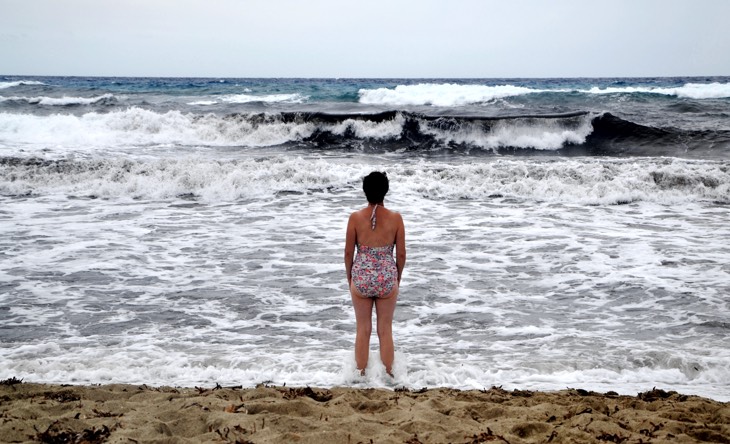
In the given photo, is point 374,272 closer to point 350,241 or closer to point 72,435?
point 350,241

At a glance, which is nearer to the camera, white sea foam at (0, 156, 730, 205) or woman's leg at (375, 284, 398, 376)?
woman's leg at (375, 284, 398, 376)

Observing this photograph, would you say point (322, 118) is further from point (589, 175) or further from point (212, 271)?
point (212, 271)

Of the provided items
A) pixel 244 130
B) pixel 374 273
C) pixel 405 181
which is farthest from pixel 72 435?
pixel 244 130

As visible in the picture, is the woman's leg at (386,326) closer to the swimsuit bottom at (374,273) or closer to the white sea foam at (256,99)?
the swimsuit bottom at (374,273)

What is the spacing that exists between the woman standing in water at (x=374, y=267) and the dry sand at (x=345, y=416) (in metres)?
0.59

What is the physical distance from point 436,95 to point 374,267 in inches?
1385

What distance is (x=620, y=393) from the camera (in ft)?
15.3

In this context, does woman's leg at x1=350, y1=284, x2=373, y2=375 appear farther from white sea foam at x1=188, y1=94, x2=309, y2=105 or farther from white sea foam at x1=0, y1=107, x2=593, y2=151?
white sea foam at x1=188, y1=94, x2=309, y2=105

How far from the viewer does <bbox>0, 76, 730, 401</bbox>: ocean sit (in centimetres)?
518

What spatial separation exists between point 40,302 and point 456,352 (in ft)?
14.6

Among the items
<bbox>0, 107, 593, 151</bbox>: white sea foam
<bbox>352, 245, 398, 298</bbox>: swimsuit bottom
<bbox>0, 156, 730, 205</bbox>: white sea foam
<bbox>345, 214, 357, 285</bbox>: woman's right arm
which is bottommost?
<bbox>0, 156, 730, 205</bbox>: white sea foam

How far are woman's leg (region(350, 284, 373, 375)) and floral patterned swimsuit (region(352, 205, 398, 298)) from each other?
0.07 m

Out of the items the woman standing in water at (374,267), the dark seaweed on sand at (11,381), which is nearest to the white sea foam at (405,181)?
the woman standing in water at (374,267)

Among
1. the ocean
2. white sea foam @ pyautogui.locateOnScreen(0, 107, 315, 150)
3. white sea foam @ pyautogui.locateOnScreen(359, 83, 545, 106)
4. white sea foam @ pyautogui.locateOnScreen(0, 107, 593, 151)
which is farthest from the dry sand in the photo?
white sea foam @ pyautogui.locateOnScreen(359, 83, 545, 106)
